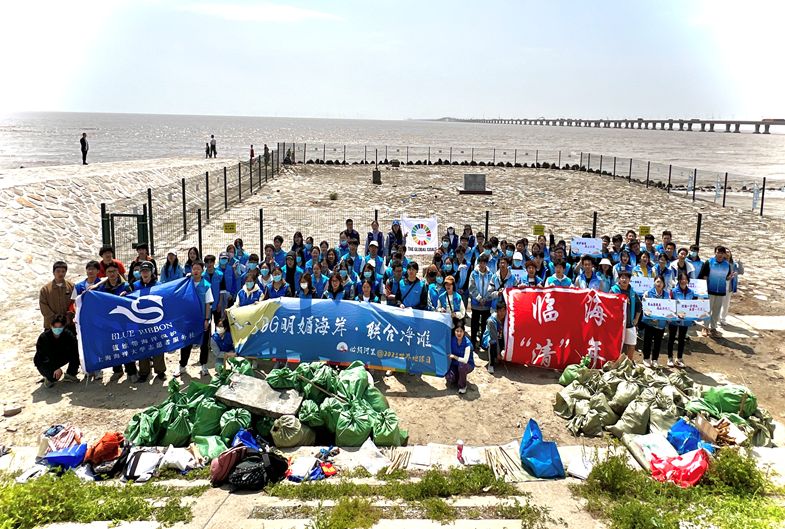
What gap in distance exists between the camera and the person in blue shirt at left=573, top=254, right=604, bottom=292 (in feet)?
34.3

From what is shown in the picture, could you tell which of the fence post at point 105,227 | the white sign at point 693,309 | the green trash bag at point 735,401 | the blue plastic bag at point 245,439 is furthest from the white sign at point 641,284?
the fence post at point 105,227

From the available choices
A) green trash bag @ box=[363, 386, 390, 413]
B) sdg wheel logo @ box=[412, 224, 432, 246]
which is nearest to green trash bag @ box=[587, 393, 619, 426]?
green trash bag @ box=[363, 386, 390, 413]

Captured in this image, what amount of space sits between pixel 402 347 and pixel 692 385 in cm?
464

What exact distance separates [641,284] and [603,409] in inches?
145

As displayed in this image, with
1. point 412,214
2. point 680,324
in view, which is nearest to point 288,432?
point 680,324

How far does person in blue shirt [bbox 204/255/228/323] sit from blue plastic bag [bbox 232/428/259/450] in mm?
3309

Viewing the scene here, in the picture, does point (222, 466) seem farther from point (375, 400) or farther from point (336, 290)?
point (336, 290)

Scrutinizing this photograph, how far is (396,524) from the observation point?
5.59 metres

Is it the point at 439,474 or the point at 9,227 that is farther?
the point at 9,227

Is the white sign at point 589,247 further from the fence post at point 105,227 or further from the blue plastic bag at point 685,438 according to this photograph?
the fence post at point 105,227

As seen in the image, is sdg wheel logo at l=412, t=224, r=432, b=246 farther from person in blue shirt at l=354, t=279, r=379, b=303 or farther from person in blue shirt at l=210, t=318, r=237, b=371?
person in blue shirt at l=210, t=318, r=237, b=371

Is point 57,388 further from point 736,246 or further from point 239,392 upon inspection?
point 736,246

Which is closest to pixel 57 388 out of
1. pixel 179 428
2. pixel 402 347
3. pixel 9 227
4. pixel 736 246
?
pixel 179 428

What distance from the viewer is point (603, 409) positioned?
803 centimetres
